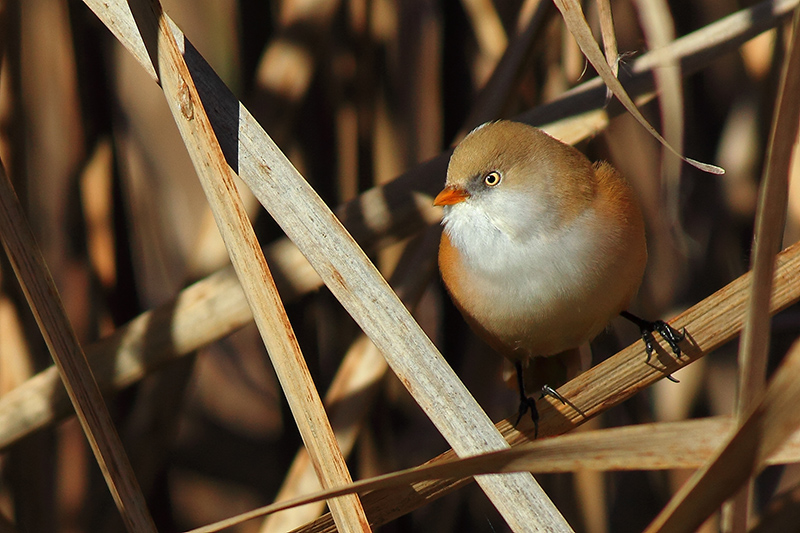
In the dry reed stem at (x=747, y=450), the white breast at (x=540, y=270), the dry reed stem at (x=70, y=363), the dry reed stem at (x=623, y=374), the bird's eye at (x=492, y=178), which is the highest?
the dry reed stem at (x=70, y=363)

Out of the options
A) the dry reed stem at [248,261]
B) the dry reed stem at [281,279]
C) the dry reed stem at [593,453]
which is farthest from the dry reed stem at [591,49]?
the dry reed stem at [281,279]

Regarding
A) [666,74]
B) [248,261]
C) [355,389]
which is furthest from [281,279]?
[666,74]

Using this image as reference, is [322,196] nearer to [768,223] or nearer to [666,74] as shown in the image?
[666,74]

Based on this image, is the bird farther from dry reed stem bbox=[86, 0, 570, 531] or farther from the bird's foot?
dry reed stem bbox=[86, 0, 570, 531]

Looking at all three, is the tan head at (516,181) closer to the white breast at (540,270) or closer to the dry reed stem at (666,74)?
the white breast at (540,270)

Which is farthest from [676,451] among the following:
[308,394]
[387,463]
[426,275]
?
[387,463]

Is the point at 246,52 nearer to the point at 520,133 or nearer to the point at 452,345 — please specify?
the point at 520,133

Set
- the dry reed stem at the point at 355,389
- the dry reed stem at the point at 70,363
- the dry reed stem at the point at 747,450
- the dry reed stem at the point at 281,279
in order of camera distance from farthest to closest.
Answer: the dry reed stem at the point at 355,389, the dry reed stem at the point at 281,279, the dry reed stem at the point at 70,363, the dry reed stem at the point at 747,450

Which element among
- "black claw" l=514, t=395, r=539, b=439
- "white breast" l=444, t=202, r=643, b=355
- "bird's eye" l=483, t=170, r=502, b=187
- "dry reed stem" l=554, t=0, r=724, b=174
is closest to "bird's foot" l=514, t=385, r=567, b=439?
"black claw" l=514, t=395, r=539, b=439
